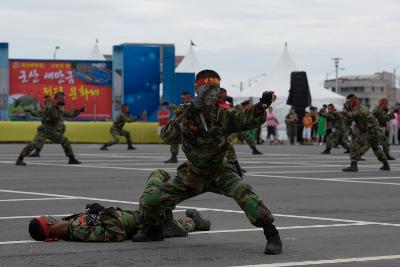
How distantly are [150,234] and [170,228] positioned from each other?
0.32 metres

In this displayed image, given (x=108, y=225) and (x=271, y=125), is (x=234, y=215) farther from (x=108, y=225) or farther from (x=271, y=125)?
(x=271, y=125)

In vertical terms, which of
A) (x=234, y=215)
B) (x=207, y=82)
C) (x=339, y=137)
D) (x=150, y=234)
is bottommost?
(x=234, y=215)

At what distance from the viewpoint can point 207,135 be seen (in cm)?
855

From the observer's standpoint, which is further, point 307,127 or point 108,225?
point 307,127

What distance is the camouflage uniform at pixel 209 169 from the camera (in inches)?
331

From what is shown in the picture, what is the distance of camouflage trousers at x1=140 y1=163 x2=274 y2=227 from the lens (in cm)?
842

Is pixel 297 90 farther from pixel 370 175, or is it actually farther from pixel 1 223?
pixel 1 223

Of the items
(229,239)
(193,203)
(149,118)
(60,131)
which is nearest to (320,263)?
(229,239)

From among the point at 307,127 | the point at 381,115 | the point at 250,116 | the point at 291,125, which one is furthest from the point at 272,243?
the point at 291,125

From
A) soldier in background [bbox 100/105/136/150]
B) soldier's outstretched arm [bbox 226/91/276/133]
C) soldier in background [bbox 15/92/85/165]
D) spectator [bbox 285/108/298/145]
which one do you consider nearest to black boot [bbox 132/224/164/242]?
soldier's outstretched arm [bbox 226/91/276/133]

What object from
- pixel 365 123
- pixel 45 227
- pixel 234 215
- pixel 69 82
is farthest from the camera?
pixel 69 82

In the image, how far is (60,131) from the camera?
23578 millimetres

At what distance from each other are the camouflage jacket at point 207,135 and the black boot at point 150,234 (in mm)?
741

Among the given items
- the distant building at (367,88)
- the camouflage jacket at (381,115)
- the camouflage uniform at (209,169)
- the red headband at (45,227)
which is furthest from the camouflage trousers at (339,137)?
the distant building at (367,88)
